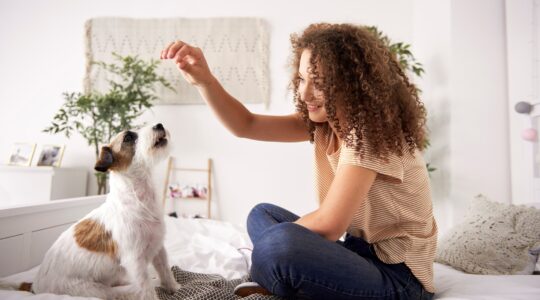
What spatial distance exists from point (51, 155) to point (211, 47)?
1.69 meters

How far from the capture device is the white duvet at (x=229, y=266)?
3.02 feet

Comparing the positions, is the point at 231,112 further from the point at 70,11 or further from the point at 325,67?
the point at 70,11

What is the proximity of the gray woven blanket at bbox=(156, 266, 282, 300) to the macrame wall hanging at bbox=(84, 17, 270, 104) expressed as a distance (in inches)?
77.0

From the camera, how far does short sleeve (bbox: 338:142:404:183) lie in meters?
0.83

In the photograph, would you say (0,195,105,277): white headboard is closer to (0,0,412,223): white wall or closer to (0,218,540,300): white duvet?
(0,218,540,300): white duvet

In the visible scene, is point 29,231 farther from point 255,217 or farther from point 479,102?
point 479,102

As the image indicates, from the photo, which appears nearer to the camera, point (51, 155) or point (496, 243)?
point (496, 243)

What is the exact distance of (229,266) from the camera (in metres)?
1.36

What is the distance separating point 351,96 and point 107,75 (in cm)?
275

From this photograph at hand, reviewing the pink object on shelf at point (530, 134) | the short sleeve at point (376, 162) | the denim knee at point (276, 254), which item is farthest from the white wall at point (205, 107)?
the denim knee at point (276, 254)

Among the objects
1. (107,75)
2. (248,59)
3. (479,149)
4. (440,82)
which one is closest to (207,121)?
(248,59)

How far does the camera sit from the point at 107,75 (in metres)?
2.98

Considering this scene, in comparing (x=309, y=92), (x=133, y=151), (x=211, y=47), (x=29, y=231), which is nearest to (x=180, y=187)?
(x=211, y=47)

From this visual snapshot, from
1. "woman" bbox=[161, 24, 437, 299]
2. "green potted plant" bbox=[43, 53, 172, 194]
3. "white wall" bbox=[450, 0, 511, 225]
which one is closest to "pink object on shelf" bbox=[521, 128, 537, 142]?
"white wall" bbox=[450, 0, 511, 225]
